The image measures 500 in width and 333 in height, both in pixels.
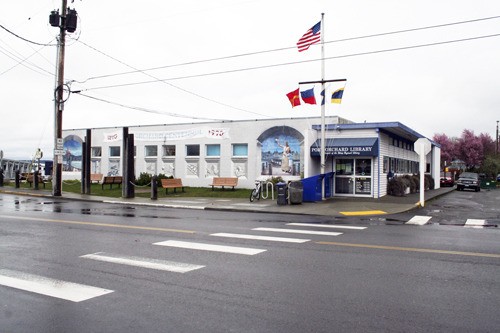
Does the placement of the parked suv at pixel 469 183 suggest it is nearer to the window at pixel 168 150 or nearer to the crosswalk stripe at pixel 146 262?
the window at pixel 168 150

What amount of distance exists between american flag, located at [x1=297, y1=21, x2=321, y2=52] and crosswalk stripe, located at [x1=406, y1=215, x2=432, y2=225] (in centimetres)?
931

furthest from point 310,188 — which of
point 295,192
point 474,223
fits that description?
point 474,223

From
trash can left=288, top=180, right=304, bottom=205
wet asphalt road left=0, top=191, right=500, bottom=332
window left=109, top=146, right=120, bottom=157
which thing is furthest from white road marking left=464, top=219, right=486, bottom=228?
window left=109, top=146, right=120, bottom=157

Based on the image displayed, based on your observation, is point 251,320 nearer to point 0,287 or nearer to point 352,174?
point 0,287

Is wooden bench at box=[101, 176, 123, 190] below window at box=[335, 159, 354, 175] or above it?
below

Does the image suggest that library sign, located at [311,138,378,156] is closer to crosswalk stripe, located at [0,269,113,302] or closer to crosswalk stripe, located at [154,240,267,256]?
crosswalk stripe, located at [154,240,267,256]

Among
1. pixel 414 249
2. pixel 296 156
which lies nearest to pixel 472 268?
pixel 414 249

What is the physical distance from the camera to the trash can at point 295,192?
1983cm

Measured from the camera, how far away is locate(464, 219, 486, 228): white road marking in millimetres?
13584

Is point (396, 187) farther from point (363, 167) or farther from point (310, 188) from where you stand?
point (310, 188)

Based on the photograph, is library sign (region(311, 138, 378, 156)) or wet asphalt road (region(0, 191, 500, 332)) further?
library sign (region(311, 138, 378, 156))

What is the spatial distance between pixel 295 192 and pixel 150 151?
18.5 m

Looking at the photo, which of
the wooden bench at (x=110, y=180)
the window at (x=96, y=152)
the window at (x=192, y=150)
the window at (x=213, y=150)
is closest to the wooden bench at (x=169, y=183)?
the wooden bench at (x=110, y=180)

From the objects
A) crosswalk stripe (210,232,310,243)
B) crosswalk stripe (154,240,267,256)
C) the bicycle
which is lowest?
crosswalk stripe (154,240,267,256)
